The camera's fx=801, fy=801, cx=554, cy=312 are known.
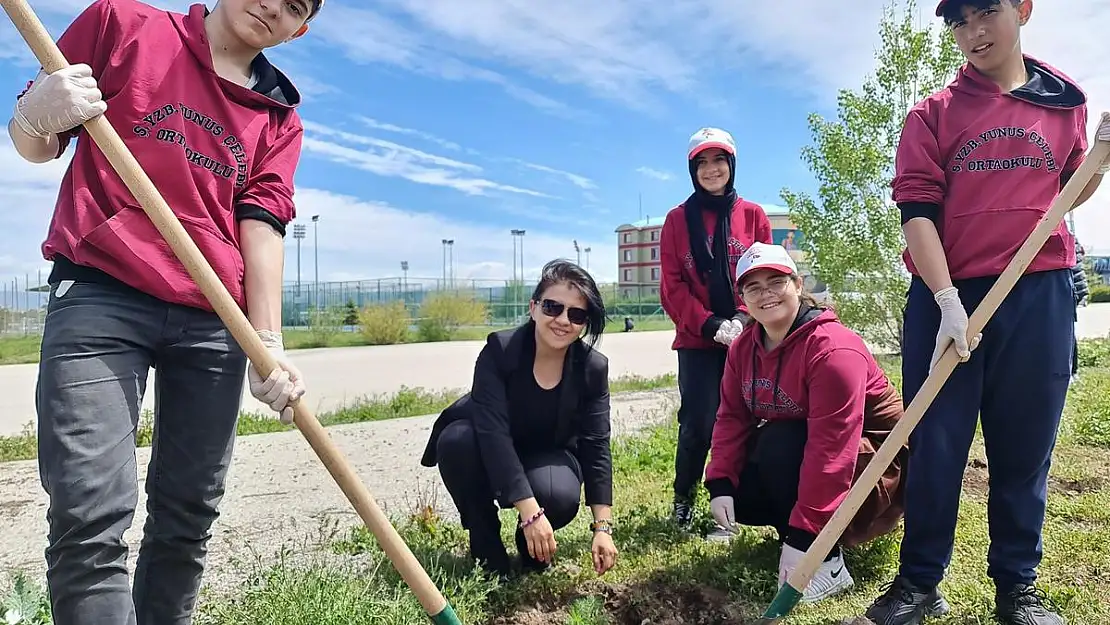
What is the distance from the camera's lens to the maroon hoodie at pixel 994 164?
2492 mm

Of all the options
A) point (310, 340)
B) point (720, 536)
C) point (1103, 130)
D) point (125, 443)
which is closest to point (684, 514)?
point (720, 536)

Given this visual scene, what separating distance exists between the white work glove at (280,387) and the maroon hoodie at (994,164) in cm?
192

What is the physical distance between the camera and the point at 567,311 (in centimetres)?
298

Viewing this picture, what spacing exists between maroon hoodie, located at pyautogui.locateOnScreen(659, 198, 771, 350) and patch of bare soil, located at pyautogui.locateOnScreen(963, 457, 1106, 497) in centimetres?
155

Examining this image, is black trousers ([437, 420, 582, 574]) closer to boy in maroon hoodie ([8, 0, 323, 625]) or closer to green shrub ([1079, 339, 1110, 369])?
boy in maroon hoodie ([8, 0, 323, 625])

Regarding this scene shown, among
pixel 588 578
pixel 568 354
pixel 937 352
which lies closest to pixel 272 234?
pixel 568 354

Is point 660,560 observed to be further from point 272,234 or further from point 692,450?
point 272,234

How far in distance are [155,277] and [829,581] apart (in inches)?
95.0

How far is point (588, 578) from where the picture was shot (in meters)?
3.04

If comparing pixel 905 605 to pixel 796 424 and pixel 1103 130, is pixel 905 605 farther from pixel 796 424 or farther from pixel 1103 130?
pixel 1103 130

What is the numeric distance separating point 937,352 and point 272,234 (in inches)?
77.9

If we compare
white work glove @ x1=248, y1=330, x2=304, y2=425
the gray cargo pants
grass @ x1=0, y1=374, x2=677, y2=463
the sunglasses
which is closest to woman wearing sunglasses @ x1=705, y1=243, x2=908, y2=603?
the sunglasses

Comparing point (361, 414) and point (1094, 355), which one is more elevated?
point (1094, 355)

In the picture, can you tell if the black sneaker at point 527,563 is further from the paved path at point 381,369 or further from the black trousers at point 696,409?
the paved path at point 381,369
